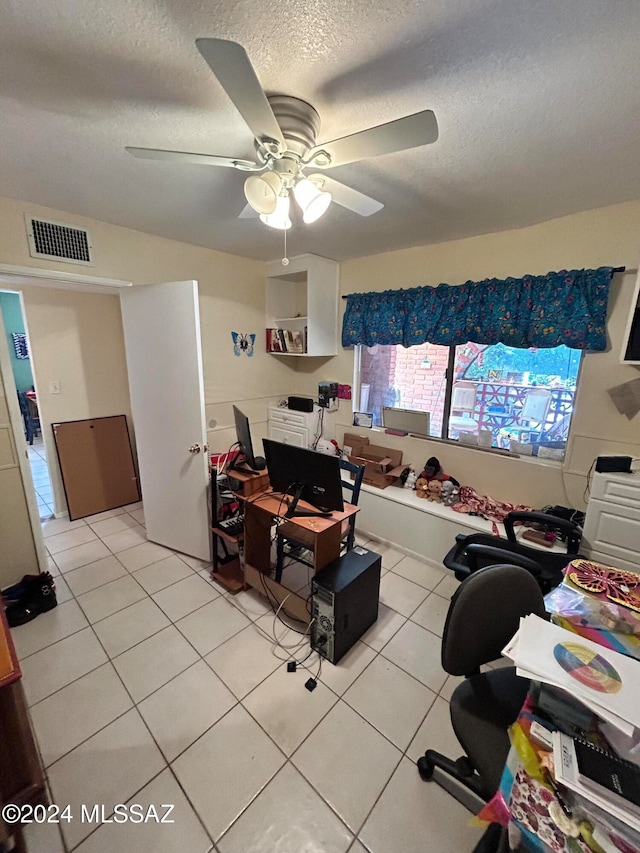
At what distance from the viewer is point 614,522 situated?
6.08 ft

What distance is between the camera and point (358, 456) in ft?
10.7

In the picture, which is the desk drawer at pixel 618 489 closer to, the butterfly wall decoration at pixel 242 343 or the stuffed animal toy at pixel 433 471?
the stuffed animal toy at pixel 433 471

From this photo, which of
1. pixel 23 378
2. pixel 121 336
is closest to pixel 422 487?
pixel 121 336

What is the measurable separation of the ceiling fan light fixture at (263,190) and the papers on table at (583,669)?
5.36ft

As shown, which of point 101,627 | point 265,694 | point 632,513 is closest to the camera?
point 265,694

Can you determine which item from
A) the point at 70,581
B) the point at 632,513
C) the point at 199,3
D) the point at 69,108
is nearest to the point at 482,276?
the point at 632,513

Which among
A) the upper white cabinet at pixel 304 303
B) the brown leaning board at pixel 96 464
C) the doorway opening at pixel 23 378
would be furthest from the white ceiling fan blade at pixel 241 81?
the doorway opening at pixel 23 378

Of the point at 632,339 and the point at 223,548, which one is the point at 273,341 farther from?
the point at 632,339

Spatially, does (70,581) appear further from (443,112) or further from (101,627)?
(443,112)

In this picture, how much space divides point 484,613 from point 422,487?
1.68m

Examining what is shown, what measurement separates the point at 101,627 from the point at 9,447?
4.23 ft

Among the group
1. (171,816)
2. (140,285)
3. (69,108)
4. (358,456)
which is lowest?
(171,816)

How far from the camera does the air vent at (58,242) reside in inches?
81.7

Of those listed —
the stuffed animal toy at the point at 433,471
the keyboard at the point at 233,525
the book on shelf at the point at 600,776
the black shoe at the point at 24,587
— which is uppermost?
the book on shelf at the point at 600,776
